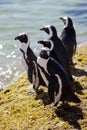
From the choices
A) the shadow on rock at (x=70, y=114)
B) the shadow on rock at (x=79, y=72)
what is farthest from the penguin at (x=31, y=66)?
the shadow on rock at (x=70, y=114)

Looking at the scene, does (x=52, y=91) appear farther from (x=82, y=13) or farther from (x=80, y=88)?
(x=82, y=13)

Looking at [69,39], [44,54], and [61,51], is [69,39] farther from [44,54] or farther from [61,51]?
[44,54]

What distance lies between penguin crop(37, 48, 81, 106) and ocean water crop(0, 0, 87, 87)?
4.09 m

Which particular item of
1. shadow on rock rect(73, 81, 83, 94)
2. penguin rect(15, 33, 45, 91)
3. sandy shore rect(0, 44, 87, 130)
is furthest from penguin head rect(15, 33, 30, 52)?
shadow on rock rect(73, 81, 83, 94)

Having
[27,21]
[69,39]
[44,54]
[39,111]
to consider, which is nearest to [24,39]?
[69,39]

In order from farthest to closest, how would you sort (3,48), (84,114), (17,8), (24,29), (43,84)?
(17,8) → (24,29) → (3,48) → (43,84) → (84,114)

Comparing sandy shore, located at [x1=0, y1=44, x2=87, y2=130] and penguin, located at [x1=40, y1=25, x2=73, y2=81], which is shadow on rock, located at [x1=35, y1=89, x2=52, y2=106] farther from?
penguin, located at [x1=40, y1=25, x2=73, y2=81]

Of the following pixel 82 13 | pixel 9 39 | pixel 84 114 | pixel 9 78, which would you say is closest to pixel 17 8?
pixel 82 13

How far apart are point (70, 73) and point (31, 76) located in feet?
1.96

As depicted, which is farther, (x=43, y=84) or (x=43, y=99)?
(x=43, y=84)

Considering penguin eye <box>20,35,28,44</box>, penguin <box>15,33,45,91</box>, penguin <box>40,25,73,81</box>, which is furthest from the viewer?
penguin eye <box>20,35,28,44</box>

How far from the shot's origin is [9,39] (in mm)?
14688

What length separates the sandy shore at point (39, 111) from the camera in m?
6.09

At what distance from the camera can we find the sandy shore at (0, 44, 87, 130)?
6.09m
